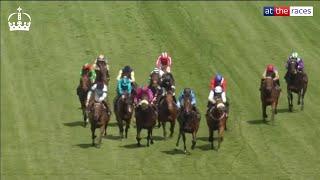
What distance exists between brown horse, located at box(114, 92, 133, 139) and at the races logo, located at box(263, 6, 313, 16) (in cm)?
1733

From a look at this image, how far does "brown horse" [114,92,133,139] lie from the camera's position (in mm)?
31734

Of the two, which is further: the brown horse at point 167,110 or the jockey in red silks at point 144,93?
the brown horse at point 167,110

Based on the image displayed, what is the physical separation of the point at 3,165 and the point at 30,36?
1873 cm

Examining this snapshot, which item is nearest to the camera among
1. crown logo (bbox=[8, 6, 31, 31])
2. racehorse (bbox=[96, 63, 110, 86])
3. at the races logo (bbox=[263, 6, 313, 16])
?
racehorse (bbox=[96, 63, 110, 86])

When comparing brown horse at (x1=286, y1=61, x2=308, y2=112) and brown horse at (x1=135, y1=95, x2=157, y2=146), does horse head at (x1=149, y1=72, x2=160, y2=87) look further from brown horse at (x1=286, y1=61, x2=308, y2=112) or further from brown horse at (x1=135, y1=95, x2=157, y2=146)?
brown horse at (x1=286, y1=61, x2=308, y2=112)

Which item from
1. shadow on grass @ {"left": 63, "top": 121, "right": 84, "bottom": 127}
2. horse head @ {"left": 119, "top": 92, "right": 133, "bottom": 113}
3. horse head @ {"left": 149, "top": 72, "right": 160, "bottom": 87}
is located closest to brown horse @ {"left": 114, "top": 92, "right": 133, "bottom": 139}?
horse head @ {"left": 119, "top": 92, "right": 133, "bottom": 113}

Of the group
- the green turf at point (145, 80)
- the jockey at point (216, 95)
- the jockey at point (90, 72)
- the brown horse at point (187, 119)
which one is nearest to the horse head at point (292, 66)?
the green turf at point (145, 80)

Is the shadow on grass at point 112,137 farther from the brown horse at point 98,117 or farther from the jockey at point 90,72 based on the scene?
the jockey at point 90,72

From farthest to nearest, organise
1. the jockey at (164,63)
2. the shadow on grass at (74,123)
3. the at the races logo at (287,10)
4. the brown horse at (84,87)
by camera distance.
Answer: the at the races logo at (287,10), the jockey at (164,63), the shadow on grass at (74,123), the brown horse at (84,87)

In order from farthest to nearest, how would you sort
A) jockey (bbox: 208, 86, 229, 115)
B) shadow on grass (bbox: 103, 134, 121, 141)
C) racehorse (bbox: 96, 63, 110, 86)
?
racehorse (bbox: 96, 63, 110, 86)
shadow on grass (bbox: 103, 134, 121, 141)
jockey (bbox: 208, 86, 229, 115)

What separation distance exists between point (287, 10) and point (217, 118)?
19.3 m

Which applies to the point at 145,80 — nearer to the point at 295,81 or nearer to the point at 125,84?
the point at 295,81

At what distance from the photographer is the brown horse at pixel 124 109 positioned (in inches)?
1249

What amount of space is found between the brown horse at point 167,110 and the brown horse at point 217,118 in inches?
54.8
